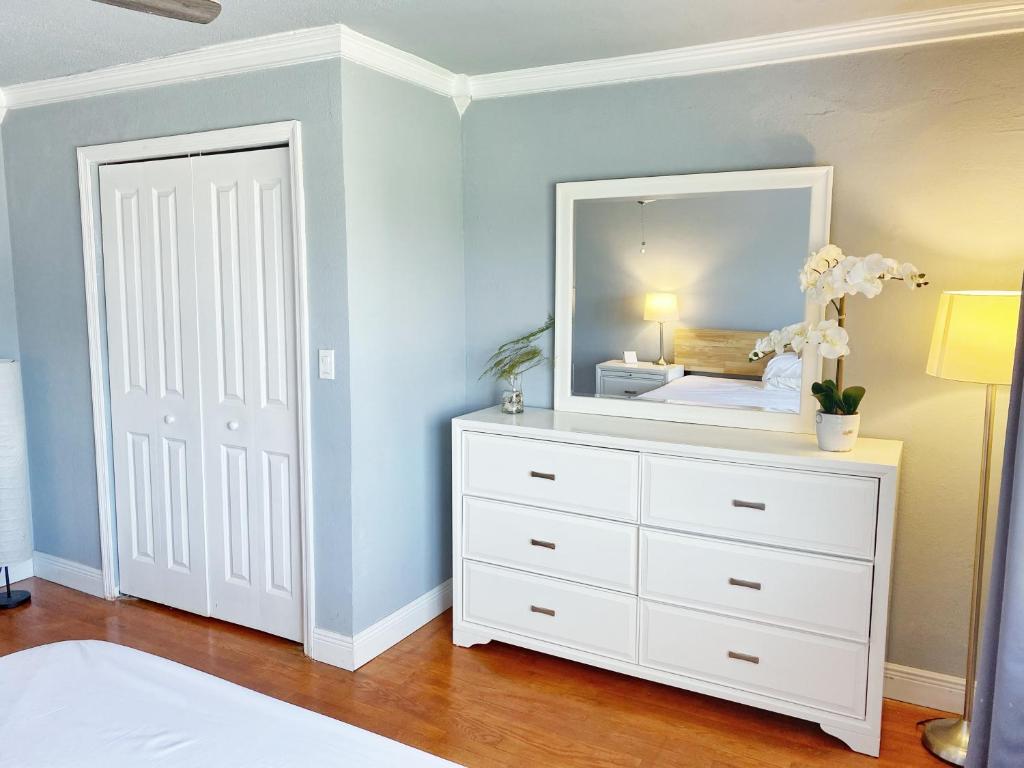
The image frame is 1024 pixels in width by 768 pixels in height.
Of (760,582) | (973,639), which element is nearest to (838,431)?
(760,582)

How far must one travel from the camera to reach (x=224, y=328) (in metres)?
3.13

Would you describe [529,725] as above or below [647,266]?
below

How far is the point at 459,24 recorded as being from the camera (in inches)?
103

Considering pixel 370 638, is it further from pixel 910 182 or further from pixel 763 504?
pixel 910 182

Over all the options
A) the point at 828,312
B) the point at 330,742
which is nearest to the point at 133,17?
the point at 330,742

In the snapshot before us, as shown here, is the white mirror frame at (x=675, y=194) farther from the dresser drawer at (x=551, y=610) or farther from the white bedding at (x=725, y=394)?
the dresser drawer at (x=551, y=610)

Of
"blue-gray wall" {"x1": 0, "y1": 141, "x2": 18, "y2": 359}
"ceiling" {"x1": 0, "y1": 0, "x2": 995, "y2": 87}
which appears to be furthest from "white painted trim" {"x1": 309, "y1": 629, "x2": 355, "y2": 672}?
"ceiling" {"x1": 0, "y1": 0, "x2": 995, "y2": 87}

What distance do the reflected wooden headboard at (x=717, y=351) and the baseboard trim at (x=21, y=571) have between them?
10.8 feet

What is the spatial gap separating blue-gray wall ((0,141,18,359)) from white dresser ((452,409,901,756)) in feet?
7.58

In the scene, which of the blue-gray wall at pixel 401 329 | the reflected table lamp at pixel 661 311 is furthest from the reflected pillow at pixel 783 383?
the blue-gray wall at pixel 401 329

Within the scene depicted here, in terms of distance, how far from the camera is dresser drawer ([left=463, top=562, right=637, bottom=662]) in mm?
2816

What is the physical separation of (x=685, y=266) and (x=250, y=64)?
1.78m

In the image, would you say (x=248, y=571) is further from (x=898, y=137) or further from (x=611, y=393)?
(x=898, y=137)

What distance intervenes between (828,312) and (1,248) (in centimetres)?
364
